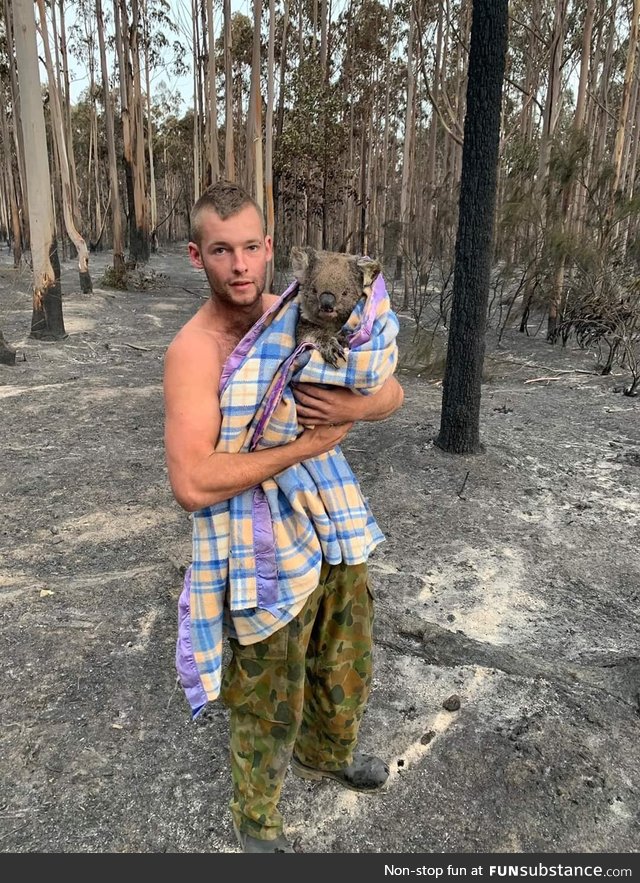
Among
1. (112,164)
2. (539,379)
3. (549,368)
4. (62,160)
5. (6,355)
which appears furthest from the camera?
(112,164)

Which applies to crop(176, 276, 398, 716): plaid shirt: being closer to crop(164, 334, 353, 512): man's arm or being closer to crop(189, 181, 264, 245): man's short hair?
crop(164, 334, 353, 512): man's arm

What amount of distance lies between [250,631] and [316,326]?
774mm

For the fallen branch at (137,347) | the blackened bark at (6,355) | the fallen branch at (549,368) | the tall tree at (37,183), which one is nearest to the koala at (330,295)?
the blackened bark at (6,355)

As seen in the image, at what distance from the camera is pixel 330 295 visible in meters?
1.45

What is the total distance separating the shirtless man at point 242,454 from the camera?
140cm

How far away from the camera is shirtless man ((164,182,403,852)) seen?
1396 millimetres

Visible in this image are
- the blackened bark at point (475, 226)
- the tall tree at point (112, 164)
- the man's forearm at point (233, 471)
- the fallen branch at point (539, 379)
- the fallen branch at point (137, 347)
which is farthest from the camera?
the tall tree at point (112, 164)

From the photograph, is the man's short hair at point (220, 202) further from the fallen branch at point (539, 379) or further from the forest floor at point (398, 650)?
the fallen branch at point (539, 379)

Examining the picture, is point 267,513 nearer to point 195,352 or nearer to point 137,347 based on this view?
point 195,352

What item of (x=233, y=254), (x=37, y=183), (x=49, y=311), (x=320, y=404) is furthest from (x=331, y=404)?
(x=37, y=183)

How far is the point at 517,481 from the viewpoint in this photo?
4.75 metres

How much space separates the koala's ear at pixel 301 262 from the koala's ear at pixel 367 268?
135mm

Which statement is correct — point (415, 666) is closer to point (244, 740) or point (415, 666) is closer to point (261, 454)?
point (244, 740)

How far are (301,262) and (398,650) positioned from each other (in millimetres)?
1932
